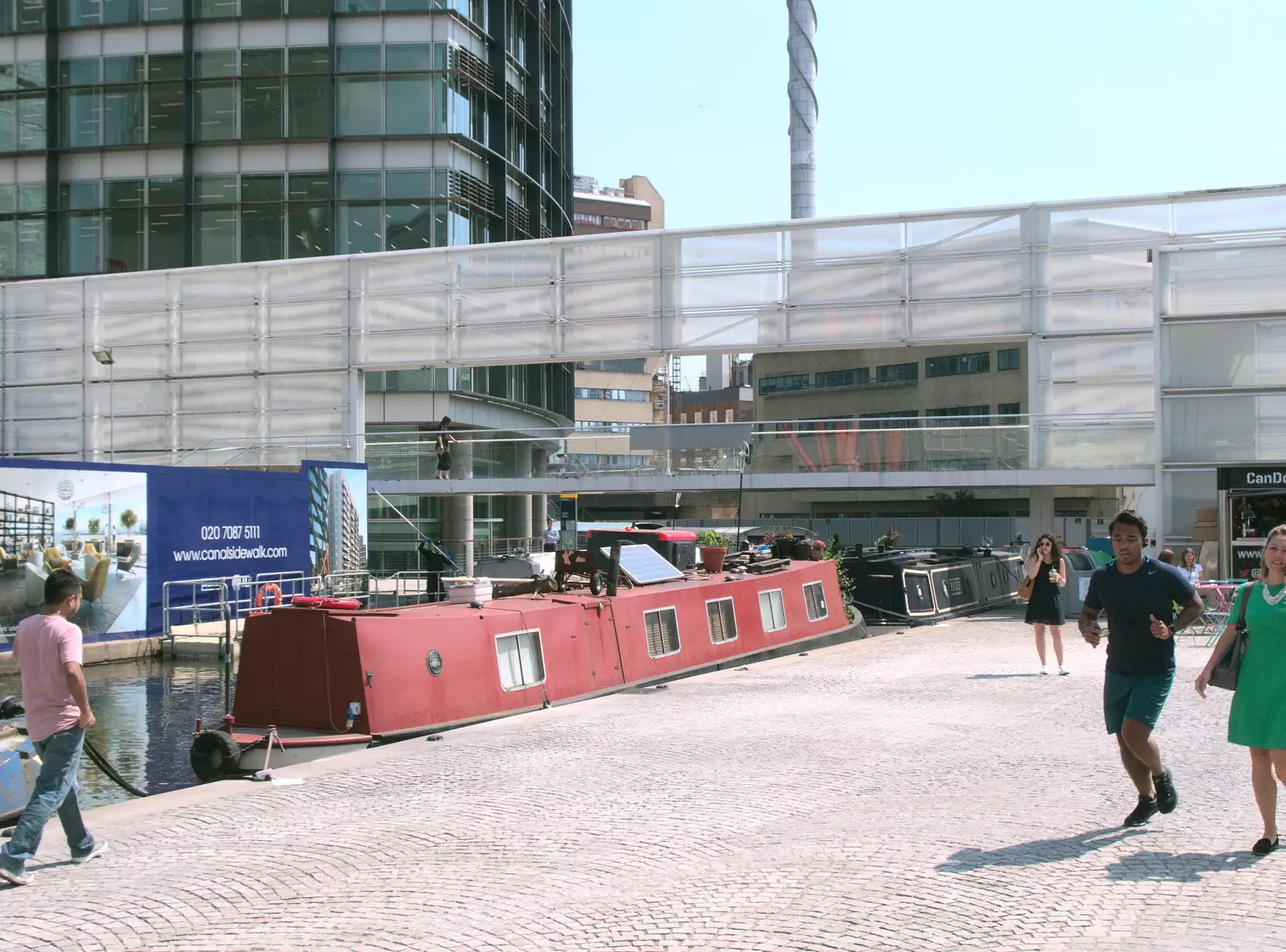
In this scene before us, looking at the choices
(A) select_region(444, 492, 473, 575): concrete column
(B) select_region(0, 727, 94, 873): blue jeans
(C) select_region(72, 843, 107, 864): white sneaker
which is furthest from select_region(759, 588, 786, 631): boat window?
(A) select_region(444, 492, 473, 575): concrete column

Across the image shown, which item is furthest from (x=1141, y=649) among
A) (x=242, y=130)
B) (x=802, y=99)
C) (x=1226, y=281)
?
(x=802, y=99)

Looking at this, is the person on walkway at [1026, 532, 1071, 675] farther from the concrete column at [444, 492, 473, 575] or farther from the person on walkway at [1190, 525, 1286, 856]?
the concrete column at [444, 492, 473, 575]

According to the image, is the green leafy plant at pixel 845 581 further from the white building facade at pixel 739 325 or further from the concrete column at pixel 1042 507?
the concrete column at pixel 1042 507

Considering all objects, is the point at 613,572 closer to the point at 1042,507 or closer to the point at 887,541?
the point at 1042,507

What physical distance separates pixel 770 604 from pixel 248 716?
9085 millimetres

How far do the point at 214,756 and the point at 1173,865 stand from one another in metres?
8.24

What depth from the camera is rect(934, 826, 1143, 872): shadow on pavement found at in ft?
23.2

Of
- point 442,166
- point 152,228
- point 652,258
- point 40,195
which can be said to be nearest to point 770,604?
point 652,258

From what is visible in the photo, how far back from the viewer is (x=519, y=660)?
47.8 feet

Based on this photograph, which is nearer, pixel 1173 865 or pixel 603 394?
pixel 1173 865

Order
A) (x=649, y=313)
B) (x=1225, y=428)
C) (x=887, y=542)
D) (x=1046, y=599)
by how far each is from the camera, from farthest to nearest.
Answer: (x=887, y=542)
(x=649, y=313)
(x=1225, y=428)
(x=1046, y=599)

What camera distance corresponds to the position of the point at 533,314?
32.4m

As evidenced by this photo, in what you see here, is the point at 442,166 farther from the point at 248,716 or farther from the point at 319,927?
the point at 319,927

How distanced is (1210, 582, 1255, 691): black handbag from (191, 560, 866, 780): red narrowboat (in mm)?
8011
